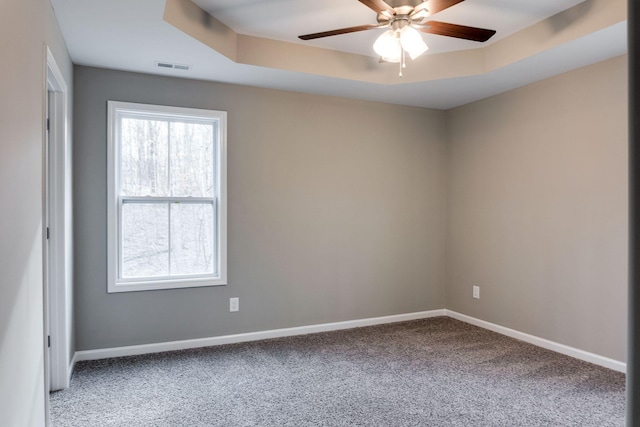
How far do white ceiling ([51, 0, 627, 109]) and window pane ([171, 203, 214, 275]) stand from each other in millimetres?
1190

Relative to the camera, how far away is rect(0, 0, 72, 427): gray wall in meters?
1.50

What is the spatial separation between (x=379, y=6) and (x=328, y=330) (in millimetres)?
3025

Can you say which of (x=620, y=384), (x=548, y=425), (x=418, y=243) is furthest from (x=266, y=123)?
(x=620, y=384)

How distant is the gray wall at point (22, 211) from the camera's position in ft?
4.92

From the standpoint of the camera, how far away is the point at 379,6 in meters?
2.37

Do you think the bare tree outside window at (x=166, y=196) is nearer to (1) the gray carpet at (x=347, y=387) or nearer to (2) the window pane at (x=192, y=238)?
(2) the window pane at (x=192, y=238)

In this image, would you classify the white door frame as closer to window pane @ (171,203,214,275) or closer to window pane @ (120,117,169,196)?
window pane @ (120,117,169,196)

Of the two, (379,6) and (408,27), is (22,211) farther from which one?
(408,27)

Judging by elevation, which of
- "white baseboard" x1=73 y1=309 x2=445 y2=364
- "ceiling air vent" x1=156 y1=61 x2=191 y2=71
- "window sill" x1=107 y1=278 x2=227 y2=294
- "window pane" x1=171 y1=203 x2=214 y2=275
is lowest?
"white baseboard" x1=73 y1=309 x2=445 y2=364

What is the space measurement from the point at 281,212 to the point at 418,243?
1683 millimetres

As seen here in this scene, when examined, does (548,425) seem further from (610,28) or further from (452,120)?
(452,120)

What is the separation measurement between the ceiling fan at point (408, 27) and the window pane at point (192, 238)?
1910mm

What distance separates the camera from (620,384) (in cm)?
291

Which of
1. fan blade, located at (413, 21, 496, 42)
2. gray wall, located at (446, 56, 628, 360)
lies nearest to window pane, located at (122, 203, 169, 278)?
fan blade, located at (413, 21, 496, 42)
